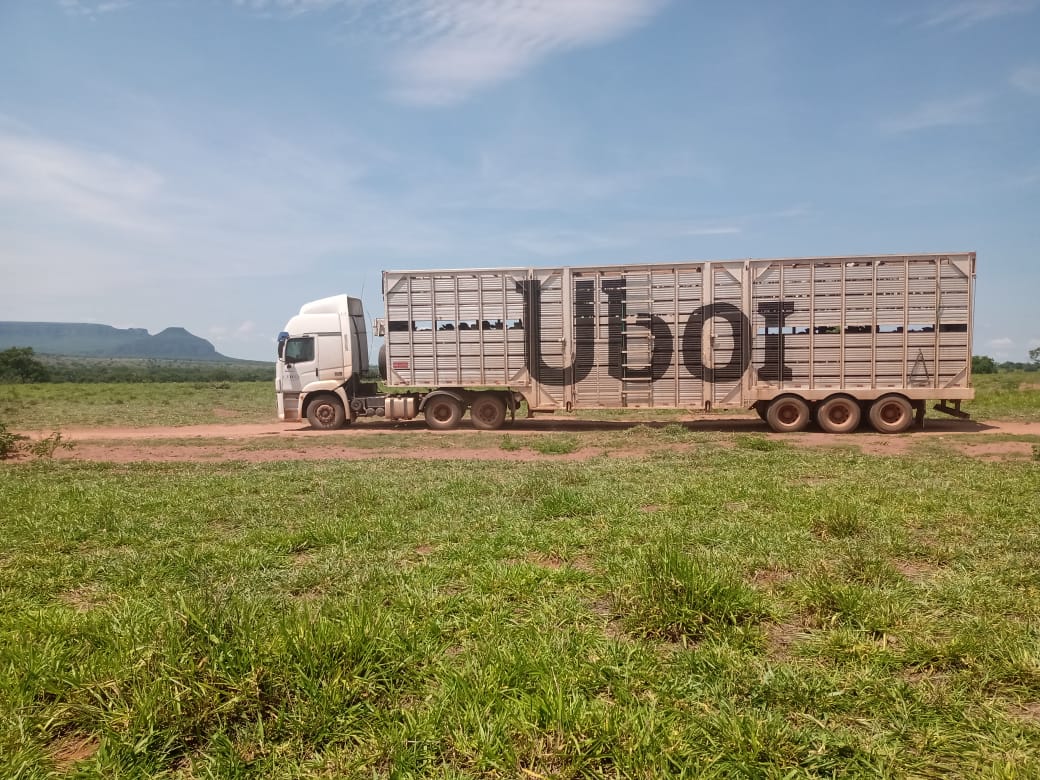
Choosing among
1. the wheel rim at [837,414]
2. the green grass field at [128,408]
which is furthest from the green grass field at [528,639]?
the green grass field at [128,408]

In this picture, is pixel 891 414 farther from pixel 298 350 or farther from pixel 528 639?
pixel 298 350

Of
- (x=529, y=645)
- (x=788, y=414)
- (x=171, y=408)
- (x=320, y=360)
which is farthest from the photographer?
(x=171, y=408)

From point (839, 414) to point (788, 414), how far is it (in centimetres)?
135

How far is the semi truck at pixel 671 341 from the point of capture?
1633 centimetres

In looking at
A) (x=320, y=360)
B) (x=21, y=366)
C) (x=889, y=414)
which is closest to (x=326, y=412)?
(x=320, y=360)

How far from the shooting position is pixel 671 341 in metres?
17.3

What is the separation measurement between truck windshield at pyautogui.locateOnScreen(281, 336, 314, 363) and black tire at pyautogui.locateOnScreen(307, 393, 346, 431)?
1.36m

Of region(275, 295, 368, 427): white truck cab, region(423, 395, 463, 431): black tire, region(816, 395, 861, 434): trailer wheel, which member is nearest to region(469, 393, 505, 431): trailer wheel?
region(423, 395, 463, 431): black tire

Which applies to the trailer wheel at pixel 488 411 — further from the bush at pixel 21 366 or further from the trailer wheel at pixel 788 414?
the bush at pixel 21 366

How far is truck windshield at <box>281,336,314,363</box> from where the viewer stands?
20.0m

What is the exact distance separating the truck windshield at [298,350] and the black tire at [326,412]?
1358 millimetres

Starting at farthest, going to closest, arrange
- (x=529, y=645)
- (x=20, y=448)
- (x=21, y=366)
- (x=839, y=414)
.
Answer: (x=21, y=366)
(x=839, y=414)
(x=20, y=448)
(x=529, y=645)

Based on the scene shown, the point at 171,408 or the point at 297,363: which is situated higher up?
the point at 297,363

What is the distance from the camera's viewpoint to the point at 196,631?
126 inches
